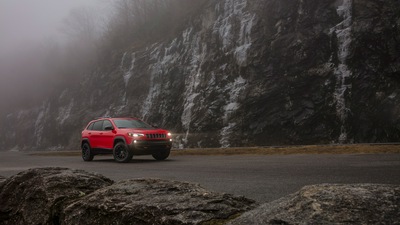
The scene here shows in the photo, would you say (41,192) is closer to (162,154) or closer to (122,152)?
(122,152)

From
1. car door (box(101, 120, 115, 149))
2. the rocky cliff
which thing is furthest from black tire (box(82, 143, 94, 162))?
the rocky cliff

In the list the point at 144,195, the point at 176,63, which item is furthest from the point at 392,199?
the point at 176,63

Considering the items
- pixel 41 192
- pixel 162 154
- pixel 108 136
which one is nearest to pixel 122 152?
pixel 108 136

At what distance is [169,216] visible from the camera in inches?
77.7

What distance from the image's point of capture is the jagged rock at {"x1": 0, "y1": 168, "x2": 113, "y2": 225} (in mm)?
2684

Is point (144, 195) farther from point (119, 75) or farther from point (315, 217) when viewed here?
point (119, 75)

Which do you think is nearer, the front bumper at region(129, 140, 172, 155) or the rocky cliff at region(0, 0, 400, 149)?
the front bumper at region(129, 140, 172, 155)

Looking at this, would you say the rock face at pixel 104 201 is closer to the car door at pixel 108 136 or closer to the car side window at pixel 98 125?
the car door at pixel 108 136

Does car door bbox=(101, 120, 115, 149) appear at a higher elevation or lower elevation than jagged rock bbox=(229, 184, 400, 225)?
higher

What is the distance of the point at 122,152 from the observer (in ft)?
47.9

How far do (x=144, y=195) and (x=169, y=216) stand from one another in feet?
1.37

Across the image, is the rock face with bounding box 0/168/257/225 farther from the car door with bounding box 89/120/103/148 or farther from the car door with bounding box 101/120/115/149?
the car door with bounding box 89/120/103/148

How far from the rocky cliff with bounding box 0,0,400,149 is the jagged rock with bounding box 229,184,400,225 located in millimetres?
19400

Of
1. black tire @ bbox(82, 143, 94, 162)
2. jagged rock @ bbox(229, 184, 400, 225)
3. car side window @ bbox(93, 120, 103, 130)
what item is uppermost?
car side window @ bbox(93, 120, 103, 130)
